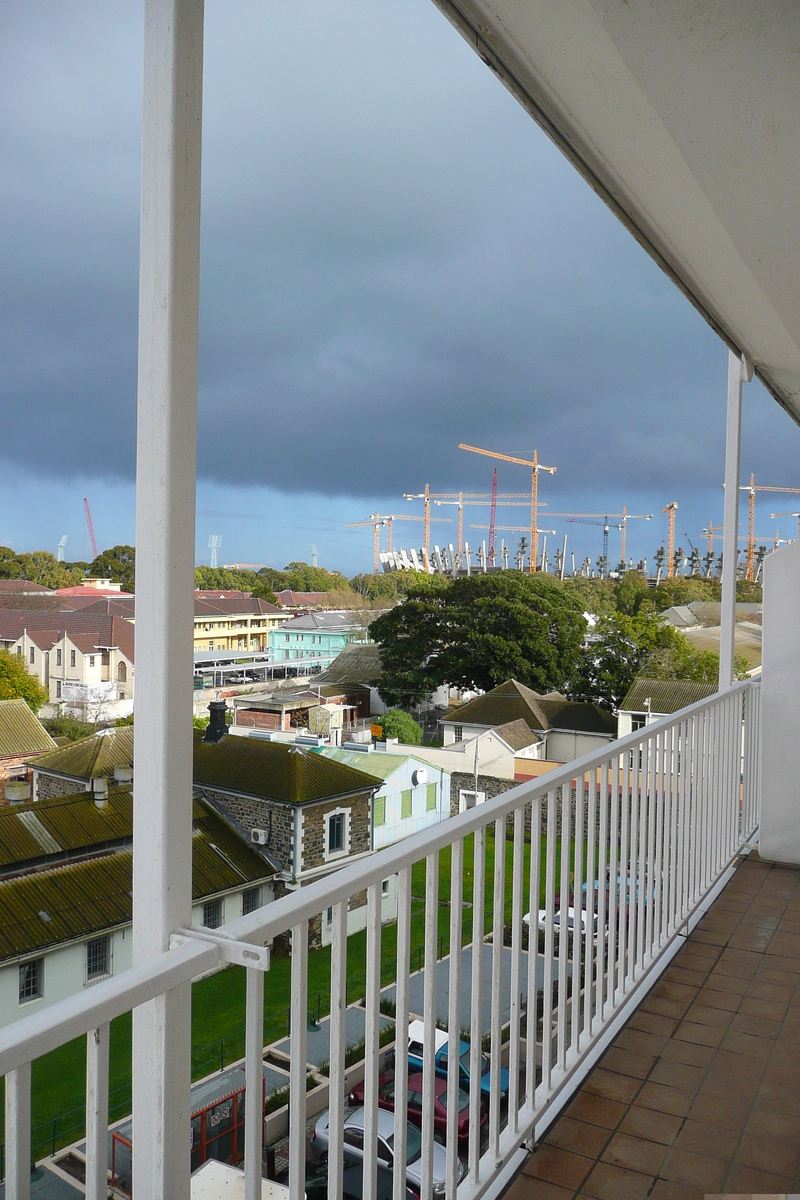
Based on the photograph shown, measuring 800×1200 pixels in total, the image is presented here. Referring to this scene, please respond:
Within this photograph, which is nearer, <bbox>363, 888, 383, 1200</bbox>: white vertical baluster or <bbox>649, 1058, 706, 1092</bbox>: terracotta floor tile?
<bbox>363, 888, 383, 1200</bbox>: white vertical baluster

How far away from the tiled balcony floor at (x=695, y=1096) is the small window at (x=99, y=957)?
2.99 feet

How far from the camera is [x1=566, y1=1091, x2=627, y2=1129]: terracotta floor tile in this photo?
182 centimetres

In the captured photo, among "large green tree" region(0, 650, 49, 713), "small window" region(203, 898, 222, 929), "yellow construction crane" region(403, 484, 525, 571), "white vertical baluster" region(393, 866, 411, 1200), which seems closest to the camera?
"small window" region(203, 898, 222, 929)

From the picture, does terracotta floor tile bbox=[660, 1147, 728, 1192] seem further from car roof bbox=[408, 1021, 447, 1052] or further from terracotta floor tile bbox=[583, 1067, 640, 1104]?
car roof bbox=[408, 1021, 447, 1052]

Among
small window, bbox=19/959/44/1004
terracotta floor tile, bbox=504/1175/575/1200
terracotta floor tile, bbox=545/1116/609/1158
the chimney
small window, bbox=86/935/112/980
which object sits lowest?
terracotta floor tile, bbox=545/1116/609/1158

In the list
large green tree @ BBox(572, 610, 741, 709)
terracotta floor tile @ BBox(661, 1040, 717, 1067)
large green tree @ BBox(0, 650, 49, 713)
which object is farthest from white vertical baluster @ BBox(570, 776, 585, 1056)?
large green tree @ BBox(572, 610, 741, 709)

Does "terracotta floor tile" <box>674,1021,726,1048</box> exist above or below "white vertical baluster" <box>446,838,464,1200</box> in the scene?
below

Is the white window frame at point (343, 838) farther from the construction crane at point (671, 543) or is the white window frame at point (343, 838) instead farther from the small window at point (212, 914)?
the construction crane at point (671, 543)

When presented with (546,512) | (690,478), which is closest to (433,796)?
(546,512)

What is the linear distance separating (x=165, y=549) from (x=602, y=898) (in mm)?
1634

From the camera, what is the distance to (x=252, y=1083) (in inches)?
36.5

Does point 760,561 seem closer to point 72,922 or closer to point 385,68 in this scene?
point 385,68

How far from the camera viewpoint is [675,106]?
164 cm

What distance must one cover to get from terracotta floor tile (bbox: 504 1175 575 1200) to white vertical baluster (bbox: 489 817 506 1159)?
5.2 inches
